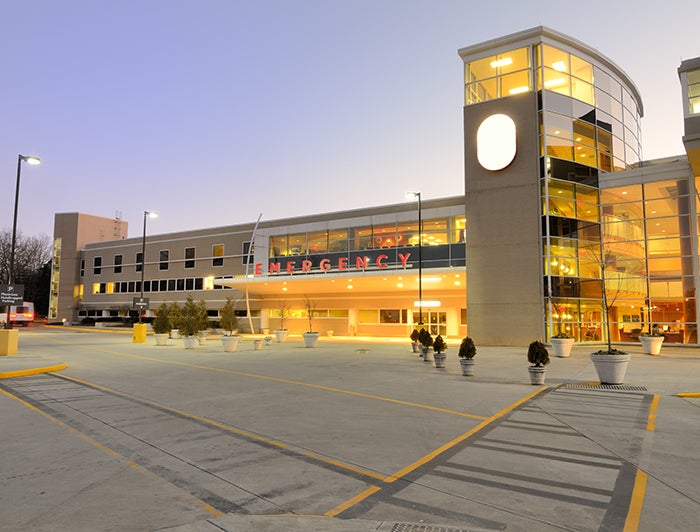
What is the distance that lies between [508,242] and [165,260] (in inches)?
1786

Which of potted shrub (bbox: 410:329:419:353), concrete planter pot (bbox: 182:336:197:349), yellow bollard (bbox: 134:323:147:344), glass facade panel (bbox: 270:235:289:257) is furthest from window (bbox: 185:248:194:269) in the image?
potted shrub (bbox: 410:329:419:353)

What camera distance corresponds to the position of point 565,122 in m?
31.4

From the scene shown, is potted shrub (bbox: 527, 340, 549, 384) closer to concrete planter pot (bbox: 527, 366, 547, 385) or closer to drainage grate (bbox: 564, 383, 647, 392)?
concrete planter pot (bbox: 527, 366, 547, 385)

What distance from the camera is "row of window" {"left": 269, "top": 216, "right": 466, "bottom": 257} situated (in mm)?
37188

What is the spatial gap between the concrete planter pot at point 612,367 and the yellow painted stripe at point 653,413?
5.25 feet

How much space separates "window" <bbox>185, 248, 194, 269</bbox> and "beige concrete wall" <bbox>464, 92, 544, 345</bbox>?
123 feet

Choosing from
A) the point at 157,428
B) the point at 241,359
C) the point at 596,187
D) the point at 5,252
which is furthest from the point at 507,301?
the point at 5,252

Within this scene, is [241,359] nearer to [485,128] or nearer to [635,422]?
[635,422]

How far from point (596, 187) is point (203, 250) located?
42.5 meters

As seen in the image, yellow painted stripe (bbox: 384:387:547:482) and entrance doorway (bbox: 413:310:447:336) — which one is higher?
entrance doorway (bbox: 413:310:447:336)

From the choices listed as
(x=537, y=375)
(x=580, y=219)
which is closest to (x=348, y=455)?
(x=537, y=375)

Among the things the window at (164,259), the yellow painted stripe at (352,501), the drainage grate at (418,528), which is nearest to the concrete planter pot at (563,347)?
the yellow painted stripe at (352,501)

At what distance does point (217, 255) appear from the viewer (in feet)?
184

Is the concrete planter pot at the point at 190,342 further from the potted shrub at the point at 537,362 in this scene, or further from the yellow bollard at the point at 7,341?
the potted shrub at the point at 537,362
